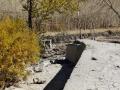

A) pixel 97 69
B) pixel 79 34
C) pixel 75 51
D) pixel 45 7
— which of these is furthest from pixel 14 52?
pixel 79 34

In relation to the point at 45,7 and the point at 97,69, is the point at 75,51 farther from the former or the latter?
the point at 45,7

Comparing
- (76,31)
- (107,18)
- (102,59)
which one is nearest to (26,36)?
(102,59)

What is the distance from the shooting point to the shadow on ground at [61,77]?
1939 centimetres

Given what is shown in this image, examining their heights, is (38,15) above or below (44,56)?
above

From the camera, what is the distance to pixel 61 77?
824 inches

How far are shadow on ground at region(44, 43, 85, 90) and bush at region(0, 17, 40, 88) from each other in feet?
4.41

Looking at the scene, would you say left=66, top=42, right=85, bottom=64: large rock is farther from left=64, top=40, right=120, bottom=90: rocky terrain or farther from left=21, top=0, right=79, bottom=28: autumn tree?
left=21, top=0, right=79, bottom=28: autumn tree

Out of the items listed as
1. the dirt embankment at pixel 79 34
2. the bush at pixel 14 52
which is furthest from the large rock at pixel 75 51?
the dirt embankment at pixel 79 34

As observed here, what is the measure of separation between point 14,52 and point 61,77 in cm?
233

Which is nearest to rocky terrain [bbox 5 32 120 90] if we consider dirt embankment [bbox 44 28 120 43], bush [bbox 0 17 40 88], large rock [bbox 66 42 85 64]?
large rock [bbox 66 42 85 64]

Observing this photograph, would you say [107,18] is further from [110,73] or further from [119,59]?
[110,73]

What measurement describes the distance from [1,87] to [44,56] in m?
7.92

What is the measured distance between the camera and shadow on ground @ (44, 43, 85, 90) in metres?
19.4

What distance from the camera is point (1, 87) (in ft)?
64.0
